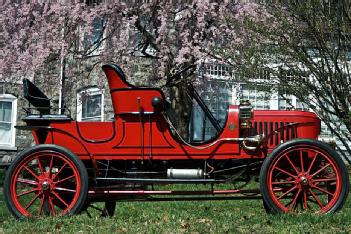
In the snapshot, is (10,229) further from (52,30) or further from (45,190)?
(52,30)

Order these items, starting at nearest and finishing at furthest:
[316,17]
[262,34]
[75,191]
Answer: [75,191]
[316,17]
[262,34]

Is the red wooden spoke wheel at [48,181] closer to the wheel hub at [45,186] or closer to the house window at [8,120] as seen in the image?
the wheel hub at [45,186]

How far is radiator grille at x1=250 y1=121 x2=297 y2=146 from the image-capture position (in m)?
6.20

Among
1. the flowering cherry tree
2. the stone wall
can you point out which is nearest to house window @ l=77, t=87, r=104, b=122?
the stone wall

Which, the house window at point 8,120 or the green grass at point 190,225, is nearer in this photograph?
the green grass at point 190,225

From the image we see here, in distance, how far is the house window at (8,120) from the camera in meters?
18.7

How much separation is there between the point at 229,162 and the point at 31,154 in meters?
2.06

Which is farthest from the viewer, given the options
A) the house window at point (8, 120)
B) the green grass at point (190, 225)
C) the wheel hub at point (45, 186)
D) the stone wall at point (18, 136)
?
the house window at point (8, 120)

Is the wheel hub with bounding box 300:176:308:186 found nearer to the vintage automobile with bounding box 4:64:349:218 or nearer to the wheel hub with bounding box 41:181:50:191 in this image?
the vintage automobile with bounding box 4:64:349:218

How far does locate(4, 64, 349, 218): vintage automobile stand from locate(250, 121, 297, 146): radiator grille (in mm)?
10

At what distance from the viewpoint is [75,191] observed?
6.04m

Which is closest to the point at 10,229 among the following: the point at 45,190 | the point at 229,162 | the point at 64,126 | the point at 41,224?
the point at 41,224

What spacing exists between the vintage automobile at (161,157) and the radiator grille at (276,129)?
1 cm

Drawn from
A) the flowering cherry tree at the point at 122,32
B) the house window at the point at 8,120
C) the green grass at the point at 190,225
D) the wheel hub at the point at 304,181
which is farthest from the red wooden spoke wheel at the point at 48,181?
the house window at the point at 8,120
